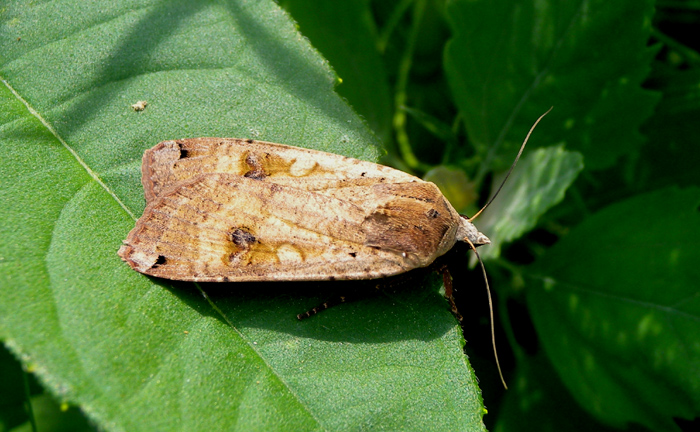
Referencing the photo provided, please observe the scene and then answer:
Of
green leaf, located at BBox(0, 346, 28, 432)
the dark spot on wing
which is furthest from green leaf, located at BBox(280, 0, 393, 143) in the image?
green leaf, located at BBox(0, 346, 28, 432)

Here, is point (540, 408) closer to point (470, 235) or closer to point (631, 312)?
point (631, 312)

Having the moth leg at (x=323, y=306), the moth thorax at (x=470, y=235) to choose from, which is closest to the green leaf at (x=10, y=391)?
the moth leg at (x=323, y=306)

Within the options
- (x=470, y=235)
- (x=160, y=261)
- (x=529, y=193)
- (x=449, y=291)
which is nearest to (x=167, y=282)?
(x=160, y=261)

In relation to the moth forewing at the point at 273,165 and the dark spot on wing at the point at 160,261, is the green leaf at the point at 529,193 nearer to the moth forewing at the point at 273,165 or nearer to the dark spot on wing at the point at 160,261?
the moth forewing at the point at 273,165

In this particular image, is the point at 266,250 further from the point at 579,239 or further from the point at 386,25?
the point at 386,25

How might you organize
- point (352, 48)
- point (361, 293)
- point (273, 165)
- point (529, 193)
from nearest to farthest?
1. point (361, 293)
2. point (273, 165)
3. point (529, 193)
4. point (352, 48)

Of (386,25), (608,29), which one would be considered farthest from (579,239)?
(386,25)
